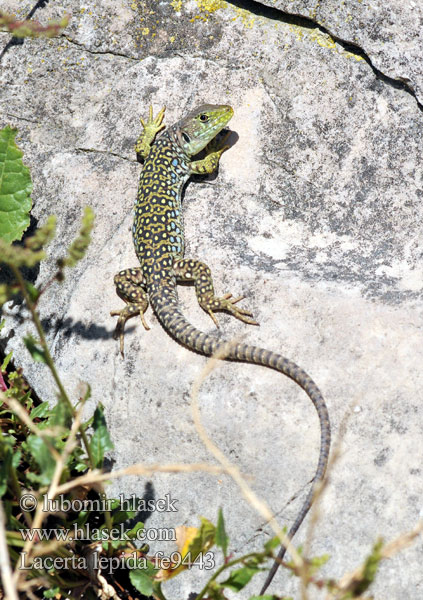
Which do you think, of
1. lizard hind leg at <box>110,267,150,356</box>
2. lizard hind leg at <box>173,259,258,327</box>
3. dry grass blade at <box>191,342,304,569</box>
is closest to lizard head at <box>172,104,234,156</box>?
lizard hind leg at <box>173,259,258,327</box>

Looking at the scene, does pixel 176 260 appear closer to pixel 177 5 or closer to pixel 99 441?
pixel 99 441

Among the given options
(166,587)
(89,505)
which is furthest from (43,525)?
(166,587)

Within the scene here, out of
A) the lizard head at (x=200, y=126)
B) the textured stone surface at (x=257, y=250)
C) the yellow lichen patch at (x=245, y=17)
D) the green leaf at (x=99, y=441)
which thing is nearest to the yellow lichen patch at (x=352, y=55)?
the textured stone surface at (x=257, y=250)

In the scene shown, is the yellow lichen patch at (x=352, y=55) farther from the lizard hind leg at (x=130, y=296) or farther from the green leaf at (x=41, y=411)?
the green leaf at (x=41, y=411)

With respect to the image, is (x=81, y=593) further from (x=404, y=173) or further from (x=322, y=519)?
(x=404, y=173)

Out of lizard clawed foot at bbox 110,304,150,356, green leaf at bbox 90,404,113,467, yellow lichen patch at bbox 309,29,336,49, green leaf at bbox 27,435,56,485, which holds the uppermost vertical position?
yellow lichen patch at bbox 309,29,336,49

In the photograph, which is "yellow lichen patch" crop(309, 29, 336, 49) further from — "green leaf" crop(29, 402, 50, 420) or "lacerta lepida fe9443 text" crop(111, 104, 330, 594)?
"green leaf" crop(29, 402, 50, 420)
